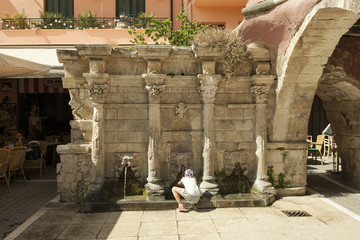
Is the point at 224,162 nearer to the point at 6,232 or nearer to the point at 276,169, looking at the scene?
the point at 276,169

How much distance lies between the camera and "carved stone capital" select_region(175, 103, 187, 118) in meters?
6.46

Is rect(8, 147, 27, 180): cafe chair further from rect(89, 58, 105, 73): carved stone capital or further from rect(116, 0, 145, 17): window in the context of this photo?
rect(116, 0, 145, 17): window

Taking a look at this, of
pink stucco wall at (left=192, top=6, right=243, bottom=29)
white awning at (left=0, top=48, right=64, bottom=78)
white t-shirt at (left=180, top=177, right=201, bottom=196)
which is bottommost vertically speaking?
white t-shirt at (left=180, top=177, right=201, bottom=196)

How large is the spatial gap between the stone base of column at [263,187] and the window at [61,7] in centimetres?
1069

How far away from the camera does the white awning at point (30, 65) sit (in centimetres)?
668

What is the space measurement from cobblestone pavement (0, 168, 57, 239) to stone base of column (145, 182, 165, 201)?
2293 mm

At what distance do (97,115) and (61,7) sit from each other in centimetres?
859

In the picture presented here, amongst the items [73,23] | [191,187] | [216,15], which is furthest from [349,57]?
[73,23]

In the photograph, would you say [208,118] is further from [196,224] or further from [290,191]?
[290,191]

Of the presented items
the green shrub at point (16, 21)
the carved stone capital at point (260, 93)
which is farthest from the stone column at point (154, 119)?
the green shrub at point (16, 21)

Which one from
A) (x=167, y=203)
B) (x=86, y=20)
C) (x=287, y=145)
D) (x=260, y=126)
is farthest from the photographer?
(x=86, y=20)

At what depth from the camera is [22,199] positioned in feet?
21.8

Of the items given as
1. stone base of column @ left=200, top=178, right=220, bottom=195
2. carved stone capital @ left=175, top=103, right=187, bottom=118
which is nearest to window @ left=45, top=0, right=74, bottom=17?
carved stone capital @ left=175, top=103, right=187, bottom=118

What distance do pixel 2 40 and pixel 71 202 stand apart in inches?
343
